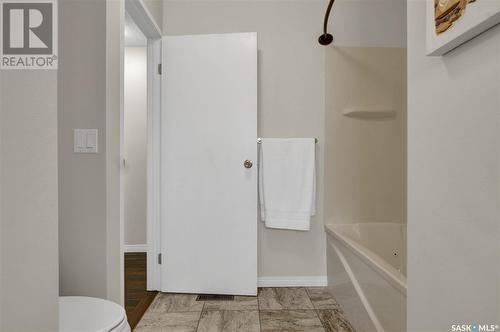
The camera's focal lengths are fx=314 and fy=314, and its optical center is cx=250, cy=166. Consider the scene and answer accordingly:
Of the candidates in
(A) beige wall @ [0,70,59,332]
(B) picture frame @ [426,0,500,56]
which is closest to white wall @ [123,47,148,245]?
(A) beige wall @ [0,70,59,332]

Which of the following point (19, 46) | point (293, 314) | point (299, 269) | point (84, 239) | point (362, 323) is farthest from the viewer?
point (299, 269)

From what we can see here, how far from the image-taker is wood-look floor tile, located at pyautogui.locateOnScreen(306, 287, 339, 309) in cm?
208

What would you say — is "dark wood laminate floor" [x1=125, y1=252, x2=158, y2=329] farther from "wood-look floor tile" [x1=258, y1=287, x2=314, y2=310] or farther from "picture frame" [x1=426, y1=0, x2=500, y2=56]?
"picture frame" [x1=426, y1=0, x2=500, y2=56]

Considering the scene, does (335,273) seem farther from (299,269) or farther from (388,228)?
(388,228)

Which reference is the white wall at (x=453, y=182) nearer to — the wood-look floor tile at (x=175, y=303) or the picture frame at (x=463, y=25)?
the picture frame at (x=463, y=25)

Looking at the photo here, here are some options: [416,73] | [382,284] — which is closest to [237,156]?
[382,284]

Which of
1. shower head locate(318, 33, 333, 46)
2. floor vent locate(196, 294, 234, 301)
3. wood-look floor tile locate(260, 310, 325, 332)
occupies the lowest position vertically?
floor vent locate(196, 294, 234, 301)

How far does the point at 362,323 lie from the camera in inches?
65.2

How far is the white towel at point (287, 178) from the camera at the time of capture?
7.60ft

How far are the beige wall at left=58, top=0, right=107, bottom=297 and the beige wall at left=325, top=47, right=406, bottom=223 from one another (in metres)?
1.63

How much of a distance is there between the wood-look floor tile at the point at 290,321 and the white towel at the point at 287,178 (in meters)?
0.59

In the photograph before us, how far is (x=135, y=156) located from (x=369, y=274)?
105 inches

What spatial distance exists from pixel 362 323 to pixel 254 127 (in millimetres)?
1358

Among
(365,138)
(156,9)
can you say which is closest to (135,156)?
(156,9)
